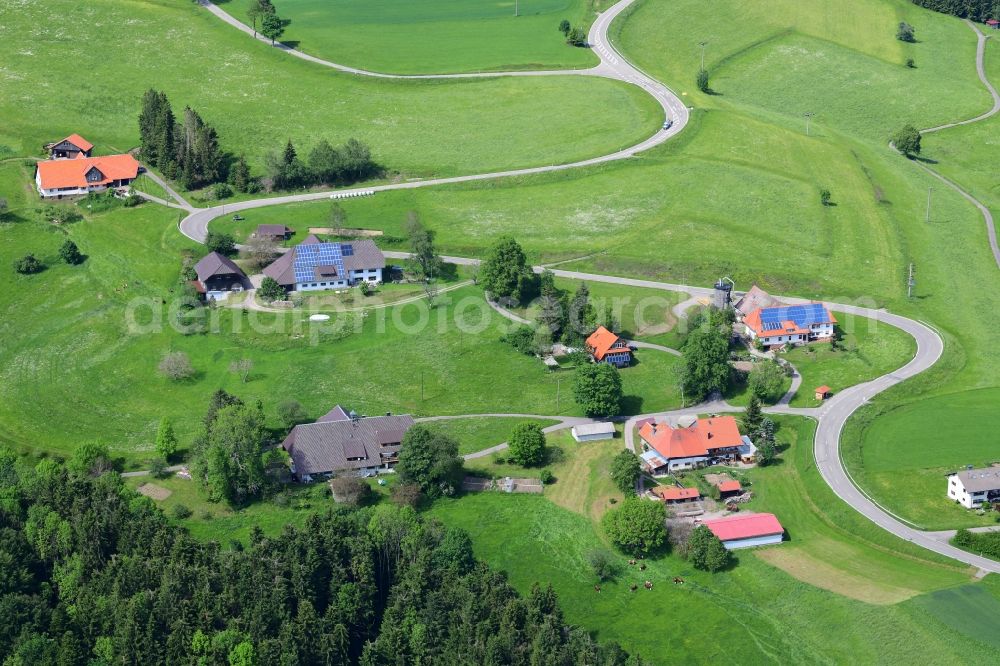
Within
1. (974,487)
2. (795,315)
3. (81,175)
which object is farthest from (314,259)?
(974,487)

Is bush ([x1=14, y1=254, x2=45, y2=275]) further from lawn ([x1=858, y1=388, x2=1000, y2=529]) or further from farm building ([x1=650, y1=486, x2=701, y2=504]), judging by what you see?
lawn ([x1=858, y1=388, x2=1000, y2=529])

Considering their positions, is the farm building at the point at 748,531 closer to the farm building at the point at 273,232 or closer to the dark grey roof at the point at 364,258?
the dark grey roof at the point at 364,258

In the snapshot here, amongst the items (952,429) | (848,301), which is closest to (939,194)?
(848,301)

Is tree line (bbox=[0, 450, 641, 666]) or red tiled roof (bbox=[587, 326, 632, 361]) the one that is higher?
red tiled roof (bbox=[587, 326, 632, 361])

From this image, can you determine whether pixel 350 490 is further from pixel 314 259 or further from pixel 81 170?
pixel 81 170

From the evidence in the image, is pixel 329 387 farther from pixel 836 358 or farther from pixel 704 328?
pixel 836 358

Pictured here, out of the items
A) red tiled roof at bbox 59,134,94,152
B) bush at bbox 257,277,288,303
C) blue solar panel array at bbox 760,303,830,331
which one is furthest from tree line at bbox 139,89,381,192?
blue solar panel array at bbox 760,303,830,331
